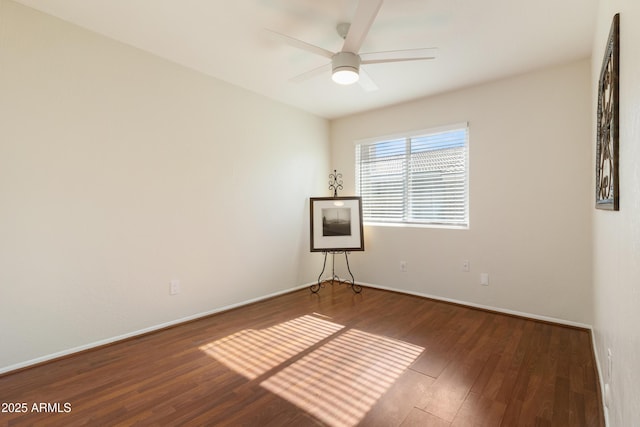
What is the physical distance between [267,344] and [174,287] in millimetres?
1110

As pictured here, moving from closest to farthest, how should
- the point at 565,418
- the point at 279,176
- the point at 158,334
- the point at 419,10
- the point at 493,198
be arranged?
the point at 565,418, the point at 419,10, the point at 158,334, the point at 493,198, the point at 279,176

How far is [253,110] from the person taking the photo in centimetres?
368

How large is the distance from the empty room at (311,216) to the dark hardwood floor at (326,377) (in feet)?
0.06

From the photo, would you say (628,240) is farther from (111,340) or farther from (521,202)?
(111,340)

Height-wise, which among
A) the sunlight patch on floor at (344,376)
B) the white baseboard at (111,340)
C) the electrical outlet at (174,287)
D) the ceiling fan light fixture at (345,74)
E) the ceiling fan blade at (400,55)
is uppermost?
the ceiling fan blade at (400,55)

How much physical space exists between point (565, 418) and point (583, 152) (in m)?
2.29

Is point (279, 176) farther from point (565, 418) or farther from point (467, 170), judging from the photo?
point (565, 418)

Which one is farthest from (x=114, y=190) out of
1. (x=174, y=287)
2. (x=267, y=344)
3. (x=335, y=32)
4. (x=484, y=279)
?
(x=484, y=279)

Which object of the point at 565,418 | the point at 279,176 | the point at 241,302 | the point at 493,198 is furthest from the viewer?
the point at 279,176

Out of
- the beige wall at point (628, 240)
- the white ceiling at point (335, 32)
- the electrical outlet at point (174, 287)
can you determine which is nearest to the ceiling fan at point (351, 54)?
the white ceiling at point (335, 32)

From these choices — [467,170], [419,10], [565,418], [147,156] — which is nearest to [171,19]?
[147,156]

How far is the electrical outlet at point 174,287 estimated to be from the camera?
2.97 metres

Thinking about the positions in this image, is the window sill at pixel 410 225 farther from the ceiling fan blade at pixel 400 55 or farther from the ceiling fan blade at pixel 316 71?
the ceiling fan blade at pixel 316 71

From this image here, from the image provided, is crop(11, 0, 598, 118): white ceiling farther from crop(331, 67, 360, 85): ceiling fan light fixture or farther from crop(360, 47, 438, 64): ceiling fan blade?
crop(331, 67, 360, 85): ceiling fan light fixture
